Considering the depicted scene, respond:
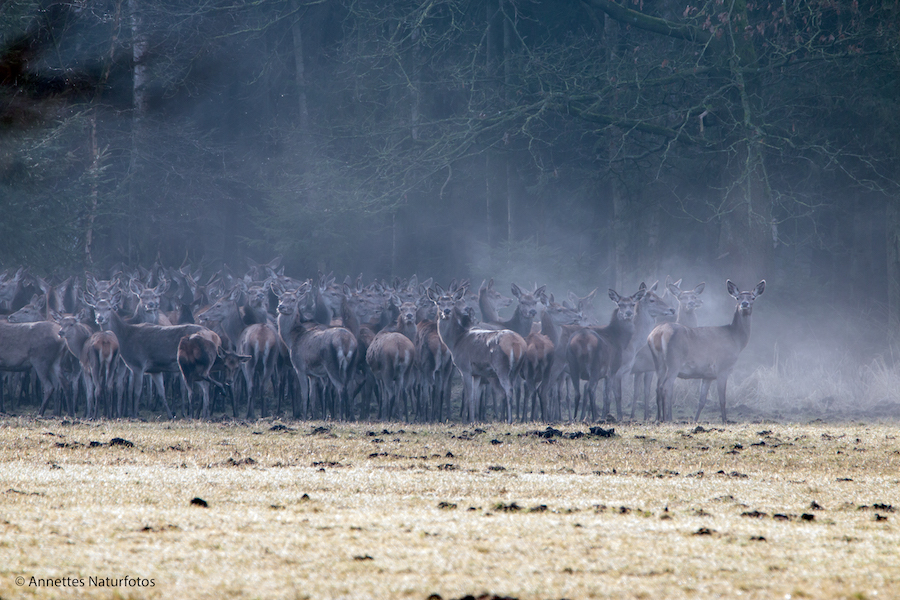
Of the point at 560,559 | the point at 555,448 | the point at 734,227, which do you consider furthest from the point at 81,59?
the point at 560,559

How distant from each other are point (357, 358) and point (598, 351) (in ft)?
12.7

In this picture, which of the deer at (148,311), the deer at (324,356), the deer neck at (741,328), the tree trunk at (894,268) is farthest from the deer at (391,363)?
the tree trunk at (894,268)

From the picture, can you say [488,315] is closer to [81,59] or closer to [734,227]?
[734,227]

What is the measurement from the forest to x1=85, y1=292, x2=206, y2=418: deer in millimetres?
6261

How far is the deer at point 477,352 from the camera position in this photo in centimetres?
1531

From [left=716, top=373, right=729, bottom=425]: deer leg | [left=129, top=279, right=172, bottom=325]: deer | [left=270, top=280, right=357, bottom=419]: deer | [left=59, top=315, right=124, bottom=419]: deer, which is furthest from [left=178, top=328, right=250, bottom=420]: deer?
[left=716, top=373, right=729, bottom=425]: deer leg

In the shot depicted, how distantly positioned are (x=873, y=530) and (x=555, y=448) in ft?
15.6

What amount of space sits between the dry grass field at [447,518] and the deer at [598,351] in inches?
193

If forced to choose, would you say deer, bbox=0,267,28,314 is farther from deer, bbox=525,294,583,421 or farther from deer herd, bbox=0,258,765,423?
deer, bbox=525,294,583,421

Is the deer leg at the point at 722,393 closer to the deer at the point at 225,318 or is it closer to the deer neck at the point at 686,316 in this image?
the deer neck at the point at 686,316

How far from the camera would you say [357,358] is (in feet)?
55.0

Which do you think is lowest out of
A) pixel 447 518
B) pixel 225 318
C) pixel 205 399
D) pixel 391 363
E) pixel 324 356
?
pixel 447 518

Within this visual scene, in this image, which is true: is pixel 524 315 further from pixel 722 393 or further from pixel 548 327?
pixel 722 393

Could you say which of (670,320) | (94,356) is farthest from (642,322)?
(94,356)
